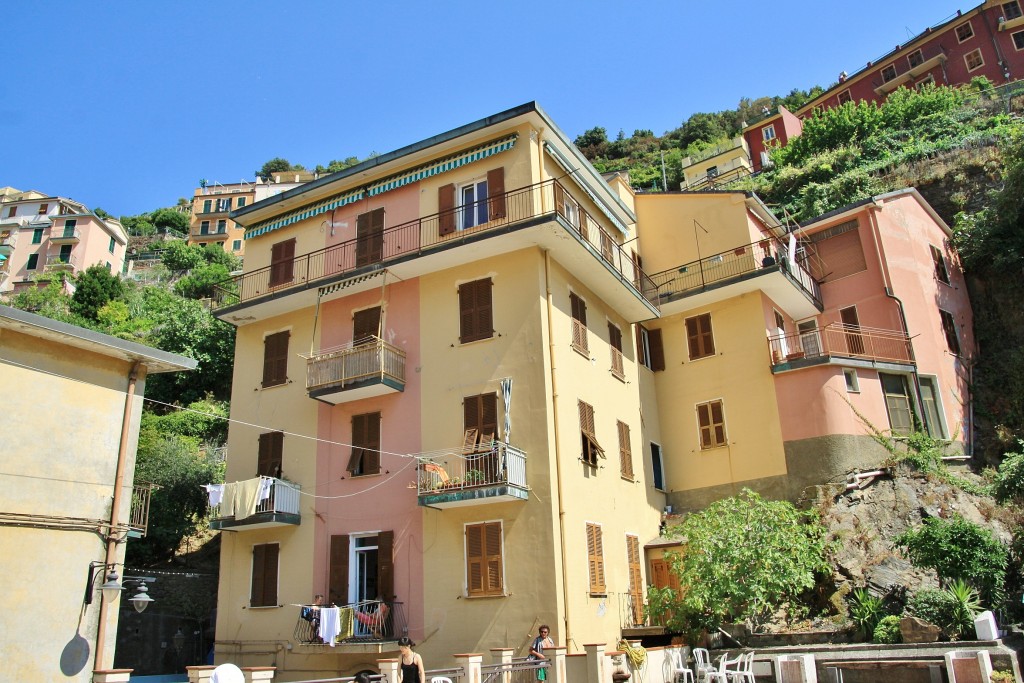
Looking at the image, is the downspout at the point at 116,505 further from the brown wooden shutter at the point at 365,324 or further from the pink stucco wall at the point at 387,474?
the brown wooden shutter at the point at 365,324

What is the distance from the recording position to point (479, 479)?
1739 cm

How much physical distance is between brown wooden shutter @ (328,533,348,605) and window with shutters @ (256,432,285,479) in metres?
2.88

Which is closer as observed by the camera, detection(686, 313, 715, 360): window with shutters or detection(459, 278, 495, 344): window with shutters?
detection(459, 278, 495, 344): window with shutters

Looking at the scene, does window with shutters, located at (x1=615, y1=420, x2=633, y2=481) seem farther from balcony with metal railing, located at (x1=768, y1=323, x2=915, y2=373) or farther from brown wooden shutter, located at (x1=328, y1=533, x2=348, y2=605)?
brown wooden shutter, located at (x1=328, y1=533, x2=348, y2=605)

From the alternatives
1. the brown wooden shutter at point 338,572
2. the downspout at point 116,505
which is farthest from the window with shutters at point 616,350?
the downspout at point 116,505

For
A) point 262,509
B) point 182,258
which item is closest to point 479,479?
point 262,509

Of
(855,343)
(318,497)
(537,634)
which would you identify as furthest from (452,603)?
(855,343)

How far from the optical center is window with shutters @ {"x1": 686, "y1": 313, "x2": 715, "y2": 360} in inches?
952

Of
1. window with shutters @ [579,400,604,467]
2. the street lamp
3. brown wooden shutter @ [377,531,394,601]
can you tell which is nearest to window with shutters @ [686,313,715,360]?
window with shutters @ [579,400,604,467]

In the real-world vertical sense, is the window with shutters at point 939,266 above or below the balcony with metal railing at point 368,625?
above

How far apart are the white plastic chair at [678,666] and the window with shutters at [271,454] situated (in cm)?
1089

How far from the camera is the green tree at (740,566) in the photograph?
17.2 m

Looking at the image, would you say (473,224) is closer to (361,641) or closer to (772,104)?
(361,641)

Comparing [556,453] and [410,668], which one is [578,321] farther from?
[410,668]
